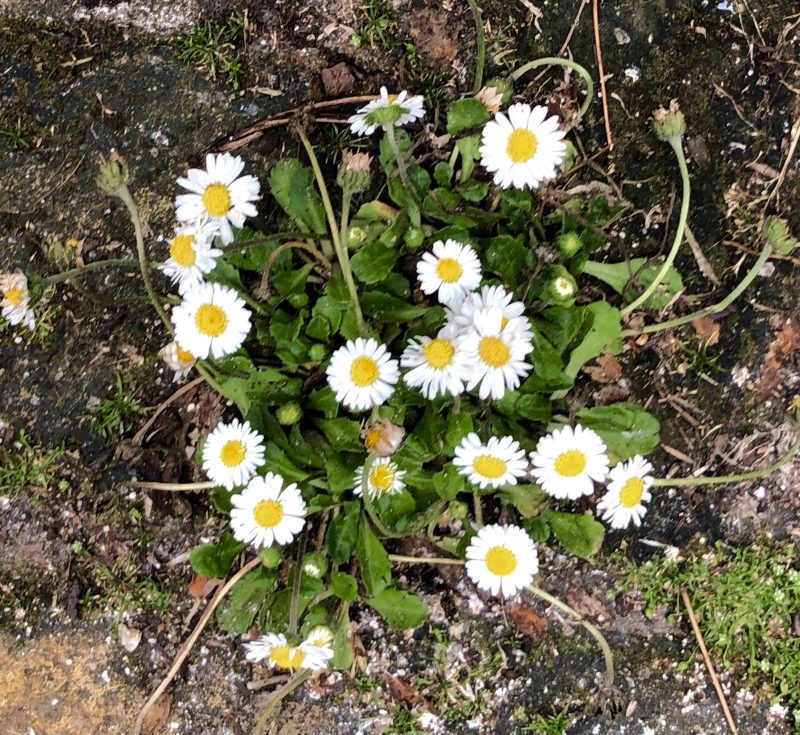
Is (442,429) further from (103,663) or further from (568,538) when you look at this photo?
(103,663)

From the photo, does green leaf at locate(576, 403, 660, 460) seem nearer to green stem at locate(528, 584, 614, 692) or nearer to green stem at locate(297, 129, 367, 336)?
green stem at locate(528, 584, 614, 692)

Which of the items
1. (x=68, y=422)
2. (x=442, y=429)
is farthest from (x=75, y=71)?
(x=442, y=429)

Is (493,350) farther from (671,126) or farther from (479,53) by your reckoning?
(479,53)

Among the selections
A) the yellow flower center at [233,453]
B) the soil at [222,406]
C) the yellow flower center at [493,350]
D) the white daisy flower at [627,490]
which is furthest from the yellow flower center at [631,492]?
the yellow flower center at [233,453]

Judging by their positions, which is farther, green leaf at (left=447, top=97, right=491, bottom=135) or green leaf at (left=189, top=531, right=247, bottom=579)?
green leaf at (left=189, top=531, right=247, bottom=579)

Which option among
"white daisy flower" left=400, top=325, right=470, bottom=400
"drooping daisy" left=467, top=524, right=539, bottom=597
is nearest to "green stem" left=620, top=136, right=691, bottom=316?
"white daisy flower" left=400, top=325, right=470, bottom=400

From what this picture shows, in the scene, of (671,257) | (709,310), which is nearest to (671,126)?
(671,257)

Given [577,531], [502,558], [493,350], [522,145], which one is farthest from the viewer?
[577,531]
